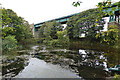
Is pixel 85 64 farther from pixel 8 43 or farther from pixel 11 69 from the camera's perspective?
pixel 8 43

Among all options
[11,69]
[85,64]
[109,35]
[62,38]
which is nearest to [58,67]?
[85,64]

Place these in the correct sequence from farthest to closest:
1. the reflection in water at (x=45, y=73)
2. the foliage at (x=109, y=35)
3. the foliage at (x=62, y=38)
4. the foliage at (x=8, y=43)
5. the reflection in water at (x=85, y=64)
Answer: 1. the foliage at (x=62, y=38)
2. the foliage at (x=8, y=43)
3. the reflection in water at (x=85, y=64)
4. the reflection in water at (x=45, y=73)
5. the foliage at (x=109, y=35)

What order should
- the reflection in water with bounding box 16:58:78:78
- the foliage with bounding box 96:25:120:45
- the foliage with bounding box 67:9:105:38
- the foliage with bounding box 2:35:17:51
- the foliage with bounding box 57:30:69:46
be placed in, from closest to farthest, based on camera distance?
the foliage with bounding box 96:25:120:45
the reflection in water with bounding box 16:58:78:78
the foliage with bounding box 2:35:17:51
the foliage with bounding box 67:9:105:38
the foliage with bounding box 57:30:69:46

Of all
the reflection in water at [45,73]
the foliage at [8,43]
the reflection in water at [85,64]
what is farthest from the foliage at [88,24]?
the foliage at [8,43]

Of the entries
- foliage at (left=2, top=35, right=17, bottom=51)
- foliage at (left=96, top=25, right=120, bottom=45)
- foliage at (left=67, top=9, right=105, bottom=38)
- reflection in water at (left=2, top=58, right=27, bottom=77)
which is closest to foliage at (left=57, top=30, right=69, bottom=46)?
foliage at (left=67, top=9, right=105, bottom=38)

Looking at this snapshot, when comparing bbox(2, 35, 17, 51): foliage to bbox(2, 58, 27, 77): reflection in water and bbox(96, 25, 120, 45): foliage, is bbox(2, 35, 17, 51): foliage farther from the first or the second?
bbox(96, 25, 120, 45): foliage

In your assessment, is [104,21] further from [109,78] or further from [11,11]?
[11,11]

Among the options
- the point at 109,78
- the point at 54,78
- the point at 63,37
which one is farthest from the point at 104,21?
the point at 54,78

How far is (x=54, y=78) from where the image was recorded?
A: 15.9ft

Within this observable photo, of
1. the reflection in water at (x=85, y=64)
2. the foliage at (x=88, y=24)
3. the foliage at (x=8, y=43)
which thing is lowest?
the reflection in water at (x=85, y=64)

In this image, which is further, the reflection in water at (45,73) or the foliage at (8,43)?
the foliage at (8,43)

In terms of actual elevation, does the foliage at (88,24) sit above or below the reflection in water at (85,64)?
above

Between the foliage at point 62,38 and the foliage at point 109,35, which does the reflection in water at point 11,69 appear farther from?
the foliage at point 62,38

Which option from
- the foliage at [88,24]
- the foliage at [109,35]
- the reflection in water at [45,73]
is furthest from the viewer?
the foliage at [88,24]
